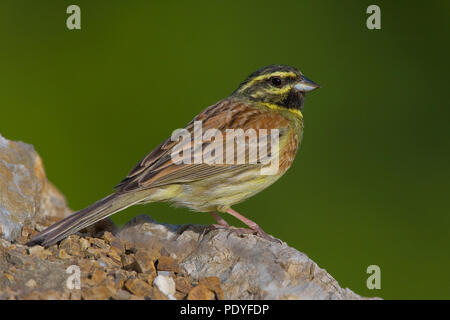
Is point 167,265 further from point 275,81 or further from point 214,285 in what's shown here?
point 275,81

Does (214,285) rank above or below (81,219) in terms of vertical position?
below

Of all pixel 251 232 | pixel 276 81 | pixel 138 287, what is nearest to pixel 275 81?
pixel 276 81

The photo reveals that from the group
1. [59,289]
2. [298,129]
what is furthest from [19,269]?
[298,129]

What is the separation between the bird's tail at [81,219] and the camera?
3.82 m

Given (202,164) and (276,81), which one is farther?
(276,81)

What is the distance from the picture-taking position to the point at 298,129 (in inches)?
203

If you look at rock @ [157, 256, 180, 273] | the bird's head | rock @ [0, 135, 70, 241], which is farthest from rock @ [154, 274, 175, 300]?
the bird's head

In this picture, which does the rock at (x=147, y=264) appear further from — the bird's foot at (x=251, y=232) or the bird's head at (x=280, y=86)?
the bird's head at (x=280, y=86)

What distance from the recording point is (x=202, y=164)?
454 cm

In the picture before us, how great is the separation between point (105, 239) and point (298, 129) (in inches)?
75.8

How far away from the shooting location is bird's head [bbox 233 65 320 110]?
5250 mm

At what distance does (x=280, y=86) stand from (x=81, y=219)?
2185 mm

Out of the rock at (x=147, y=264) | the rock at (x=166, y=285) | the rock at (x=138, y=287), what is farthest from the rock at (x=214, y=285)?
the rock at (x=138, y=287)

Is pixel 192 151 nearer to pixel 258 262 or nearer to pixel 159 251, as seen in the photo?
pixel 159 251
